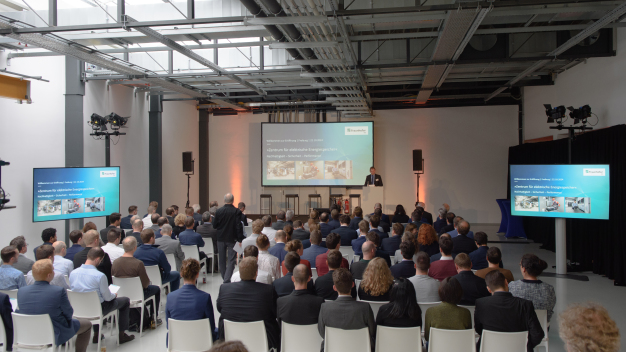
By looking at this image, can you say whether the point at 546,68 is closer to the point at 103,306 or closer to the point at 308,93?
the point at 308,93

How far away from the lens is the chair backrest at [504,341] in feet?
10.0

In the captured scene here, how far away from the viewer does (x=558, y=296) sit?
6.16 metres

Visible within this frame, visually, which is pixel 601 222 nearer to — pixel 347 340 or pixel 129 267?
pixel 347 340

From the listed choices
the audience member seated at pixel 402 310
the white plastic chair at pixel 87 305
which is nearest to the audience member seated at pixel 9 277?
the white plastic chair at pixel 87 305

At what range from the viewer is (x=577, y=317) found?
163 cm

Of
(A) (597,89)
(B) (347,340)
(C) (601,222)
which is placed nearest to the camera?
(B) (347,340)

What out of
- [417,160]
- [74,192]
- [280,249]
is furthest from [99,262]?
[417,160]

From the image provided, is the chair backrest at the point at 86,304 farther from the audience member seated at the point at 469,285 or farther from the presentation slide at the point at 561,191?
the presentation slide at the point at 561,191

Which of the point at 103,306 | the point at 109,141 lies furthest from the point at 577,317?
the point at 109,141

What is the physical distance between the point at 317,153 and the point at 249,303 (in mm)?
10820

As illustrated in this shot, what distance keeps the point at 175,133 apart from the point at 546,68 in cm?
1051

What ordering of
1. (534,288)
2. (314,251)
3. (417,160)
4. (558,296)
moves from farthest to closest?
(417,160), (558,296), (314,251), (534,288)

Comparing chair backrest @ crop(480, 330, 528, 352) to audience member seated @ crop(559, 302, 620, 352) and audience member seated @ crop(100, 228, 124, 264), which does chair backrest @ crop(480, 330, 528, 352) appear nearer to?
audience member seated @ crop(559, 302, 620, 352)

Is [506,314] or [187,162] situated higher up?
[187,162]
